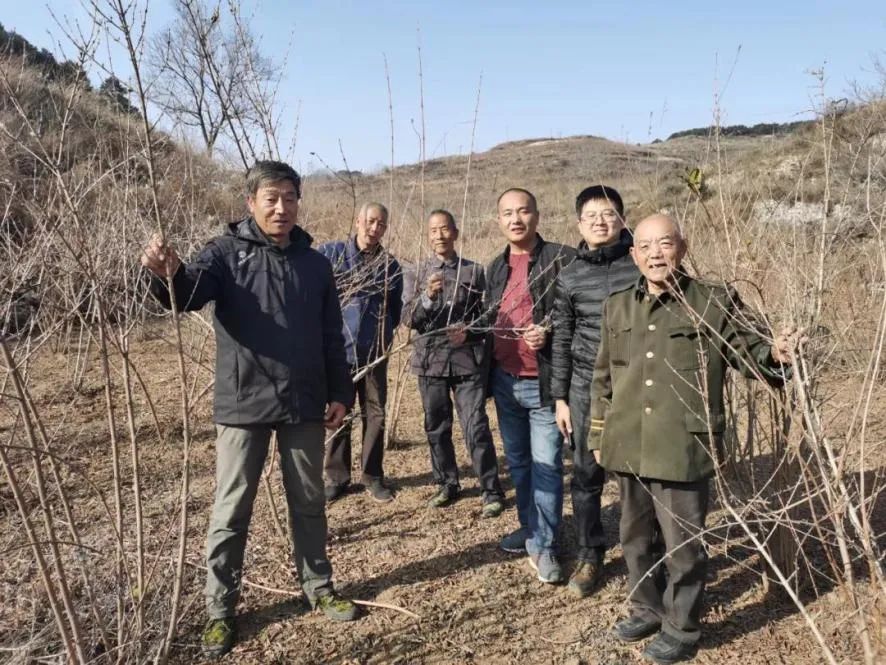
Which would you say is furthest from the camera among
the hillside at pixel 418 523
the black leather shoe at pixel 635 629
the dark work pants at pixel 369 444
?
the dark work pants at pixel 369 444

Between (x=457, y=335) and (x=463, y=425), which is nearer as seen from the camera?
(x=457, y=335)

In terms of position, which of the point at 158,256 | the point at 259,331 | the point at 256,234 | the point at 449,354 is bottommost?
the point at 449,354

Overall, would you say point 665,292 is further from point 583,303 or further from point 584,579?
point 584,579

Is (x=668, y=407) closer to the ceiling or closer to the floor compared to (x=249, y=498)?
closer to the ceiling

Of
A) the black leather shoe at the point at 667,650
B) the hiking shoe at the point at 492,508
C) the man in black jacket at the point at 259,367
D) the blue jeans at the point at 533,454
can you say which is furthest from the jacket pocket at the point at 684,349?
the hiking shoe at the point at 492,508

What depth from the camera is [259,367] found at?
7.82ft

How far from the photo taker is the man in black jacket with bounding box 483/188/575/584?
→ 9.69 feet

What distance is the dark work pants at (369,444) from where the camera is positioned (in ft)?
13.1

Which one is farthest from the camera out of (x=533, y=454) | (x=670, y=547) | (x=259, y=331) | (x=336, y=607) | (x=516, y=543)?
(x=516, y=543)

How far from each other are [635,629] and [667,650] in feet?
0.57

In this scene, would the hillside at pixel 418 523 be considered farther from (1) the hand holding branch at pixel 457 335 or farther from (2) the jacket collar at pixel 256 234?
(1) the hand holding branch at pixel 457 335

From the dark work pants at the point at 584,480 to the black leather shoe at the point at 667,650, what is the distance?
0.57 metres

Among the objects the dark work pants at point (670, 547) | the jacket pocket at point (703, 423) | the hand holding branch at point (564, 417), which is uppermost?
the jacket pocket at point (703, 423)

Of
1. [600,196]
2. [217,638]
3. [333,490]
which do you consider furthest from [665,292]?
[333,490]
